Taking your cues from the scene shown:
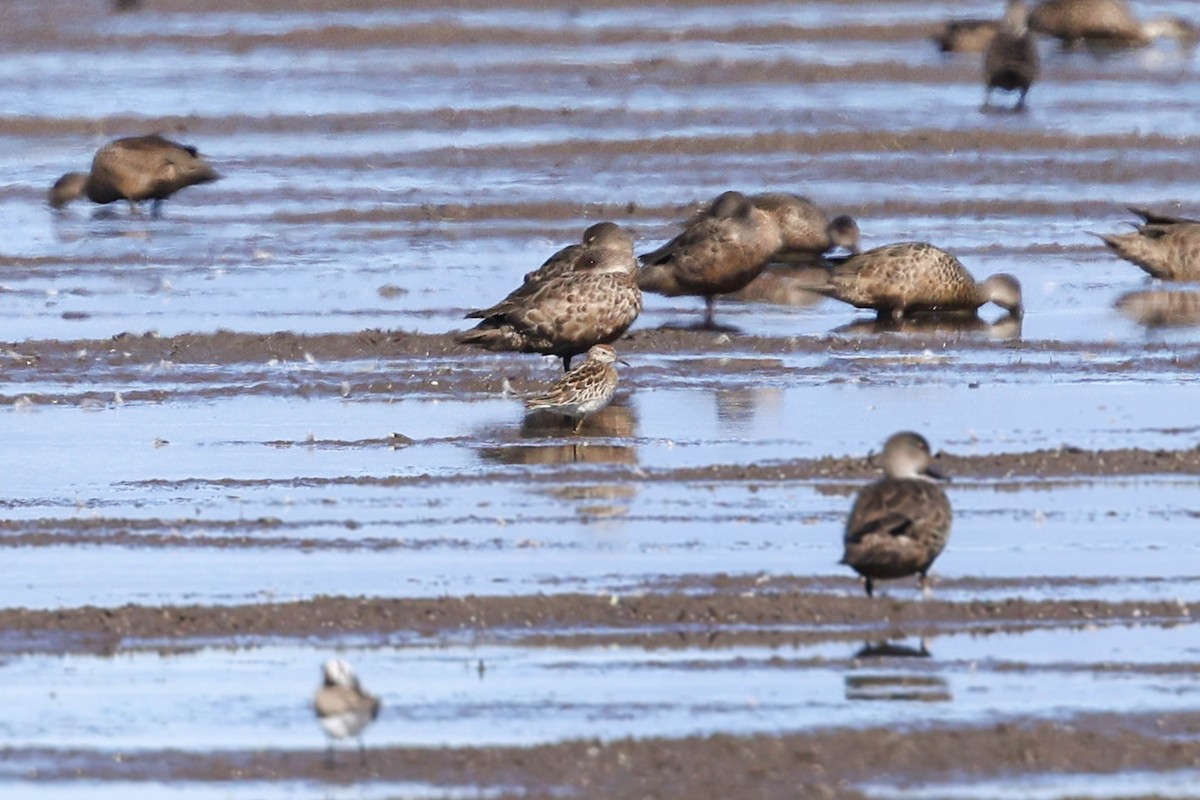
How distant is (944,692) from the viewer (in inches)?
354

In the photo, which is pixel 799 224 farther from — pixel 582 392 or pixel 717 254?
pixel 582 392

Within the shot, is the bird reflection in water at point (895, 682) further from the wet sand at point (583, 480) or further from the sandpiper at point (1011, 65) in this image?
the sandpiper at point (1011, 65)

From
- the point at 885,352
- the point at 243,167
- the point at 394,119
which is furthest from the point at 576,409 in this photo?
the point at 394,119

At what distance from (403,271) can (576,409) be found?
6.17m

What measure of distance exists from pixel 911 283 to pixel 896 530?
789 centimetres

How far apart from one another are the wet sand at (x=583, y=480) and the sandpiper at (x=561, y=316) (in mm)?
309

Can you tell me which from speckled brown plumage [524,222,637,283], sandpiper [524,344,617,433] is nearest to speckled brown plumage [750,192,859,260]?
speckled brown plumage [524,222,637,283]

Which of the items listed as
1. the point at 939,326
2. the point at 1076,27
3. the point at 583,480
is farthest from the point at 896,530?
the point at 1076,27

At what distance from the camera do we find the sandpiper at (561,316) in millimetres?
15586

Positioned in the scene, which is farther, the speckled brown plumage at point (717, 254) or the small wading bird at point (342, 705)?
the speckled brown plumage at point (717, 254)

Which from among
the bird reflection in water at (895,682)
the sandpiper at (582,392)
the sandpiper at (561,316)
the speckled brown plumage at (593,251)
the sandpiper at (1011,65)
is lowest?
the bird reflection in water at (895,682)

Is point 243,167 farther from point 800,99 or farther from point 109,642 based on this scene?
point 109,642

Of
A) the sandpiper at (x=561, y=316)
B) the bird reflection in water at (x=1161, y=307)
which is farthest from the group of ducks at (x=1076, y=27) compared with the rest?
the sandpiper at (x=561, y=316)

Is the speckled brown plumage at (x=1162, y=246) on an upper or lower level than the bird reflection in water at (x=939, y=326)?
upper
